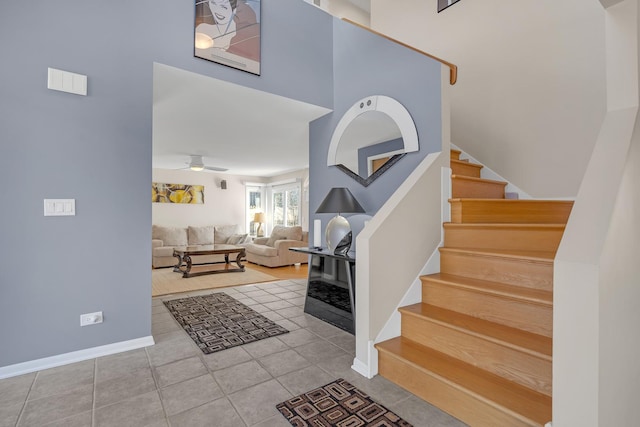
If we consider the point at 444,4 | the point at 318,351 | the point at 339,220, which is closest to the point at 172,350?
the point at 318,351

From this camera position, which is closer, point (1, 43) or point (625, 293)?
point (625, 293)

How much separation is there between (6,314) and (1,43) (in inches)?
65.8

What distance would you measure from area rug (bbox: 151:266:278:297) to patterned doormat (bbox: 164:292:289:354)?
67cm

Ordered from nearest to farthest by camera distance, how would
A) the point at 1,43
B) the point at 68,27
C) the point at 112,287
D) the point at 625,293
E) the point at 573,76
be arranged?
the point at 625,293 < the point at 1,43 < the point at 68,27 < the point at 112,287 < the point at 573,76

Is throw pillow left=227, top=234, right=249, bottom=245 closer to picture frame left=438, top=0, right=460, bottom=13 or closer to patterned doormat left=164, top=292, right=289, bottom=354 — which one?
patterned doormat left=164, top=292, right=289, bottom=354

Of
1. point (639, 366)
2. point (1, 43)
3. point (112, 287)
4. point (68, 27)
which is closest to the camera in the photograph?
point (639, 366)

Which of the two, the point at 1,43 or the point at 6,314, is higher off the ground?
the point at 1,43

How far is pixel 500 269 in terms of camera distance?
1875 millimetres

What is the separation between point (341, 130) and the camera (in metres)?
3.41

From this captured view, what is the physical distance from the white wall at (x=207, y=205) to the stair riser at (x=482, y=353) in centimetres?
704

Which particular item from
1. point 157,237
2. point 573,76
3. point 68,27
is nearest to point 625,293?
point 573,76

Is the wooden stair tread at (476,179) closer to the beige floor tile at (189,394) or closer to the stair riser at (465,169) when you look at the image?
the stair riser at (465,169)

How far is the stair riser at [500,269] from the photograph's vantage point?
1.69 metres

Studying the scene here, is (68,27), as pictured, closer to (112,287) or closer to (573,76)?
(112,287)
